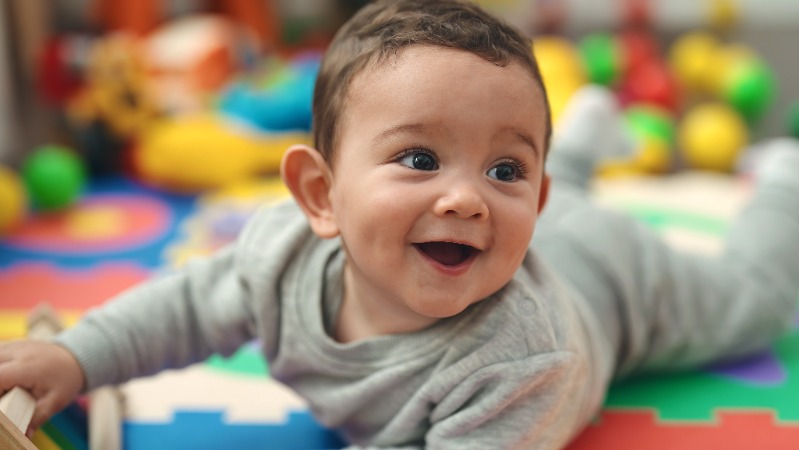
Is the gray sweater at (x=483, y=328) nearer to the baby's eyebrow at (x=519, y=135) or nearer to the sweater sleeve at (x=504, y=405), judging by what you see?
the sweater sleeve at (x=504, y=405)

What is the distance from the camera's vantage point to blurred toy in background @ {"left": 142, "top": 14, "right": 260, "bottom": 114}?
197 centimetres

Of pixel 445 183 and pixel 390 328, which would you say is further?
pixel 390 328

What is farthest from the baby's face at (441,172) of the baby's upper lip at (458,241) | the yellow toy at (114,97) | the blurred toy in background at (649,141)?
the yellow toy at (114,97)

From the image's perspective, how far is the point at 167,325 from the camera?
844 mm

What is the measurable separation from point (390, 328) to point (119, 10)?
5.26ft

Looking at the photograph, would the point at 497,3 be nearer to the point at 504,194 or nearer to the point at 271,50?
the point at 271,50

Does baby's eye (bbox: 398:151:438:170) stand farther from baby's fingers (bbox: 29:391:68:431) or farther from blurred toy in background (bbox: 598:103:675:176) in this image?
blurred toy in background (bbox: 598:103:675:176)

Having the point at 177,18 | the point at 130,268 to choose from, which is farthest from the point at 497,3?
the point at 130,268

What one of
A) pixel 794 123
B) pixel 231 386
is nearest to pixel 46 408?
pixel 231 386

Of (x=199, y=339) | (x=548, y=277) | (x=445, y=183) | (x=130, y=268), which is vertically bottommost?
(x=130, y=268)

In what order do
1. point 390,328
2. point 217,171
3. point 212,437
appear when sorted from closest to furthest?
point 390,328 < point 212,437 < point 217,171

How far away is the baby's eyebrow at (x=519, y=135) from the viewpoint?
67cm

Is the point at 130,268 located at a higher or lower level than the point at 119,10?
lower

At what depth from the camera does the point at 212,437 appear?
886 mm
